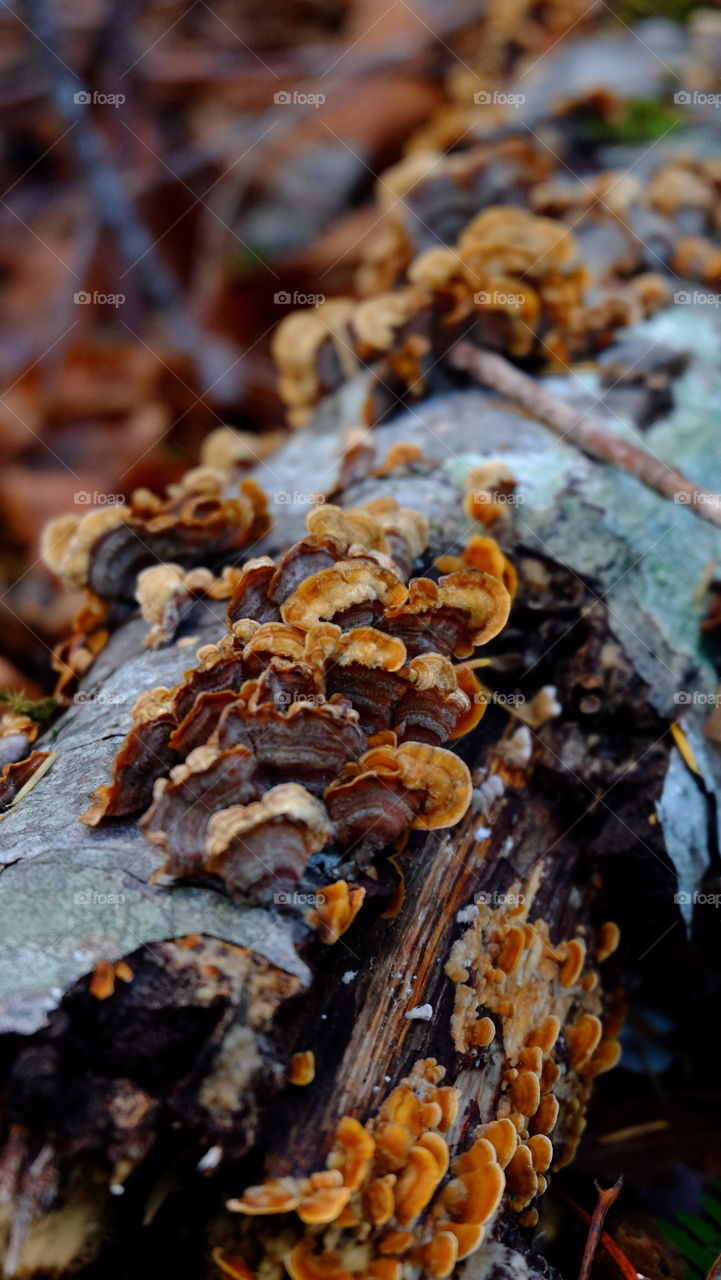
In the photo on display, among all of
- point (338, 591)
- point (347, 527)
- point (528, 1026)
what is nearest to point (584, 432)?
point (347, 527)

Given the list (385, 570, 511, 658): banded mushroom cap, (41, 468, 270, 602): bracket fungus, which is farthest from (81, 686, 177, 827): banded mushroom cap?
(41, 468, 270, 602): bracket fungus

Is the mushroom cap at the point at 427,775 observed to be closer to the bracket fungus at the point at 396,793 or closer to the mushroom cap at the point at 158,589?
the bracket fungus at the point at 396,793

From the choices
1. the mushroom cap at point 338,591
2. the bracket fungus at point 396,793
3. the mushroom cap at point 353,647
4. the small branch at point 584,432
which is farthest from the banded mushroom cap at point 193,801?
the small branch at point 584,432

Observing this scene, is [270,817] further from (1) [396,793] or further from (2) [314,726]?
(1) [396,793]

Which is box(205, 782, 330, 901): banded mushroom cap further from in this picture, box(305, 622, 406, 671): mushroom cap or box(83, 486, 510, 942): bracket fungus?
box(305, 622, 406, 671): mushroom cap

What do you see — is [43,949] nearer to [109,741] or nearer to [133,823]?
[133,823]

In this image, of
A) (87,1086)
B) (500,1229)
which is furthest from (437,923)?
(87,1086)
